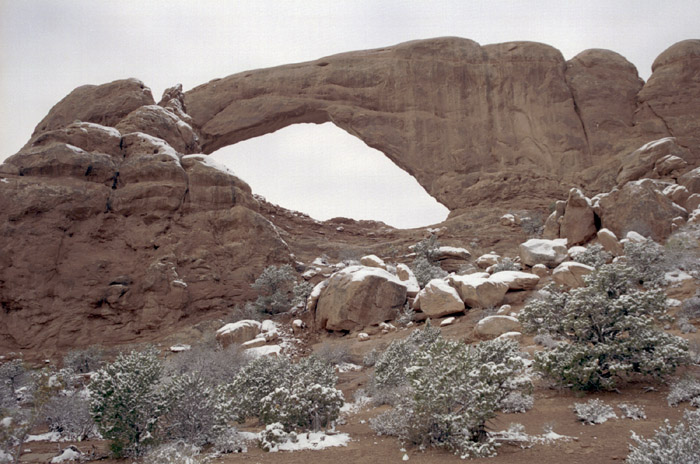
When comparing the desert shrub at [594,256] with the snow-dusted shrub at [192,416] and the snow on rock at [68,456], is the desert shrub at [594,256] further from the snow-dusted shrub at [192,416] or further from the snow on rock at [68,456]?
the snow on rock at [68,456]

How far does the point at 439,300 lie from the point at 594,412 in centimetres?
726

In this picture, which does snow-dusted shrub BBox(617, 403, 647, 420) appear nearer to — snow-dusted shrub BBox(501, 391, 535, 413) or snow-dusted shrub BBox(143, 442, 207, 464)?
snow-dusted shrub BBox(501, 391, 535, 413)

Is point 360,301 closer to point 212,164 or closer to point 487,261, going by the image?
point 487,261

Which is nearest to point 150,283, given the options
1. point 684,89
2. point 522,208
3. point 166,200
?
point 166,200

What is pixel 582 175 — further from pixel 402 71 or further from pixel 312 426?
pixel 312 426

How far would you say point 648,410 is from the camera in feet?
20.6

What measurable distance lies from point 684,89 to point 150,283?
26.9 meters

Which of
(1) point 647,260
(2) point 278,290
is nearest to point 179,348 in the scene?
(2) point 278,290

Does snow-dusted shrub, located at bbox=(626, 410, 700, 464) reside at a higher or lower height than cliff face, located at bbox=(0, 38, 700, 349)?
lower

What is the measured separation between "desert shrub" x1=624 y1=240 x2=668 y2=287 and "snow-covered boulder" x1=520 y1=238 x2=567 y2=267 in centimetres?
257

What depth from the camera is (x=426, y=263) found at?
57.2 ft

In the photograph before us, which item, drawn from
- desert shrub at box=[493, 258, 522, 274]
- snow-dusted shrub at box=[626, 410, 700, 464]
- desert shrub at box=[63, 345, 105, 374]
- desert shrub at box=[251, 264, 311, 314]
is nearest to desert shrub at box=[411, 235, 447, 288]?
desert shrub at box=[493, 258, 522, 274]

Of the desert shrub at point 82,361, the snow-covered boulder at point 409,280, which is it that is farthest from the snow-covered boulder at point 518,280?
the desert shrub at point 82,361

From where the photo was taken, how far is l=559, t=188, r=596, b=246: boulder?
15969 millimetres
